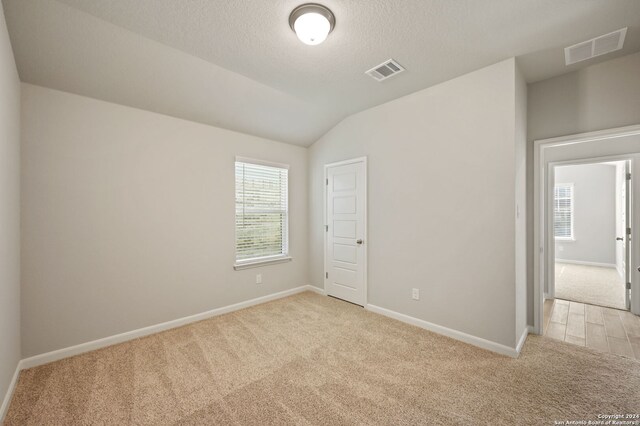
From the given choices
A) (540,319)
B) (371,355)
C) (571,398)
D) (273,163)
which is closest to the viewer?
(571,398)

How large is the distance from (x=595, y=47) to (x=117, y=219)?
4770 millimetres

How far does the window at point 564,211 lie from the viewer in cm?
644

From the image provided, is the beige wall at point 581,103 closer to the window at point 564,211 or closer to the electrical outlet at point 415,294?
the electrical outlet at point 415,294

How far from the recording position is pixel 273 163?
4039 mm

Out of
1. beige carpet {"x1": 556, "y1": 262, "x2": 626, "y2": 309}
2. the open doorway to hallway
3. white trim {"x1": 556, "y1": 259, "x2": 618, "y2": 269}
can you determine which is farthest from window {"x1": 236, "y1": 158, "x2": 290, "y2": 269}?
white trim {"x1": 556, "y1": 259, "x2": 618, "y2": 269}

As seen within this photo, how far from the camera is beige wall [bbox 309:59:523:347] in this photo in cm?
247

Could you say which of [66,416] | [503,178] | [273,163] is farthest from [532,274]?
[66,416]

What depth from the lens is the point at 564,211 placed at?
6562 millimetres

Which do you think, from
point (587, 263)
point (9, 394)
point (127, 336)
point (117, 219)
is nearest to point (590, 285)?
point (587, 263)

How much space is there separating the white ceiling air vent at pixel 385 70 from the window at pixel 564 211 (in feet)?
20.9

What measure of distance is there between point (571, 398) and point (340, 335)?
6.13ft

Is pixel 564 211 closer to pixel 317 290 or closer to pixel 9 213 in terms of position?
pixel 317 290

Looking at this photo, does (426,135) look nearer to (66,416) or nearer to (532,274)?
(532,274)

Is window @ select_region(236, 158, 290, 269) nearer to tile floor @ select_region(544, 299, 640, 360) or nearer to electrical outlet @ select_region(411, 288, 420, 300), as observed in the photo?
electrical outlet @ select_region(411, 288, 420, 300)
